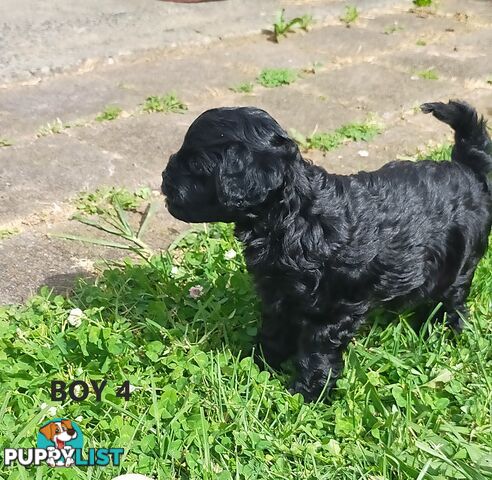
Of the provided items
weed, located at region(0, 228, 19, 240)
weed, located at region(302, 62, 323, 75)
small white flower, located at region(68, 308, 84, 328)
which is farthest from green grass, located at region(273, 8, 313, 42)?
small white flower, located at region(68, 308, 84, 328)

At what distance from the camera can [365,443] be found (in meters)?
2.46

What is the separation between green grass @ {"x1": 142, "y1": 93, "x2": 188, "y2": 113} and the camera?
207 inches

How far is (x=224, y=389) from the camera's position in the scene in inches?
103

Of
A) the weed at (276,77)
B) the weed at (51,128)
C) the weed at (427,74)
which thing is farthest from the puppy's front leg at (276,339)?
the weed at (427,74)

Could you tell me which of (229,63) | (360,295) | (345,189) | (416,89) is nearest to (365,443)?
(360,295)

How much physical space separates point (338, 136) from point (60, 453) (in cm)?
336

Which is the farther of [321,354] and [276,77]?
[276,77]

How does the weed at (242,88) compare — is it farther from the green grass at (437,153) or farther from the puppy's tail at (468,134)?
the puppy's tail at (468,134)

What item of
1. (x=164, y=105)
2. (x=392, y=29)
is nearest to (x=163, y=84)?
(x=164, y=105)

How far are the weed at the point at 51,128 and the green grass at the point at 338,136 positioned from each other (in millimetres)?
1695

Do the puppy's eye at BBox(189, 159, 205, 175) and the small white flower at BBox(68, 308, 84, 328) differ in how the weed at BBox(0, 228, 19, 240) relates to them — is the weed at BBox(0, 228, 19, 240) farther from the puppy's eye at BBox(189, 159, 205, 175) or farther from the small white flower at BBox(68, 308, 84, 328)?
the puppy's eye at BBox(189, 159, 205, 175)

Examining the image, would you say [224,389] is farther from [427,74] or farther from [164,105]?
[427,74]

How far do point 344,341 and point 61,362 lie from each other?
1180 millimetres

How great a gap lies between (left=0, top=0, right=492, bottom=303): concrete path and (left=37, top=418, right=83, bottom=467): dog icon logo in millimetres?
941
